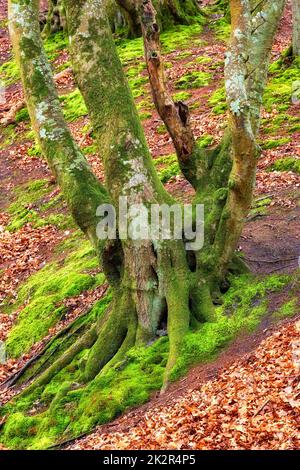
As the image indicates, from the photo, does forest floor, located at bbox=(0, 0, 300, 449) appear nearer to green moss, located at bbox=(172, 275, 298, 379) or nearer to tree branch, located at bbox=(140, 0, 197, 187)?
green moss, located at bbox=(172, 275, 298, 379)

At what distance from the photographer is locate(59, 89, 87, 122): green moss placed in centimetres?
1919

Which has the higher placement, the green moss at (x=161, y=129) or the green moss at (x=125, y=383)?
the green moss at (x=161, y=129)

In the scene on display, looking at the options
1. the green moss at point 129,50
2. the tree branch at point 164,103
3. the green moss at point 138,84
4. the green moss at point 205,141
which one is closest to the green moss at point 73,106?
the green moss at point 138,84

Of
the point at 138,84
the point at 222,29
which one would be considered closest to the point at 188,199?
the point at 138,84

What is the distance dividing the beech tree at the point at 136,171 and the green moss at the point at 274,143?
5116 mm

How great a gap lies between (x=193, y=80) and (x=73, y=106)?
13.4ft

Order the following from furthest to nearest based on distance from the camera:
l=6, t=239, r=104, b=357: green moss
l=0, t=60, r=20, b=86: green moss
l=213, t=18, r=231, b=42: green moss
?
l=0, t=60, r=20, b=86: green moss, l=213, t=18, r=231, b=42: green moss, l=6, t=239, r=104, b=357: green moss

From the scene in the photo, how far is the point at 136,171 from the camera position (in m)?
7.76

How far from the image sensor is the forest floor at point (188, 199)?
5.77 metres

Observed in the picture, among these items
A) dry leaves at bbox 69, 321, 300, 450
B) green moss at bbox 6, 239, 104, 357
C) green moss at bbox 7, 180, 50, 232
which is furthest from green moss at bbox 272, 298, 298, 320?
green moss at bbox 7, 180, 50, 232

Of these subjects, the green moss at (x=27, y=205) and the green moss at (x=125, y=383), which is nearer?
the green moss at (x=125, y=383)

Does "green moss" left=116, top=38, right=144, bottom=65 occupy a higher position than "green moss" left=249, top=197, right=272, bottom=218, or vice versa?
"green moss" left=116, top=38, right=144, bottom=65

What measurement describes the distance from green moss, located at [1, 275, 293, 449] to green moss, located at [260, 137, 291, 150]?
5839mm

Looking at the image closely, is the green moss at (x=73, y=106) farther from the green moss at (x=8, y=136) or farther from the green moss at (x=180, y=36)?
the green moss at (x=180, y=36)
